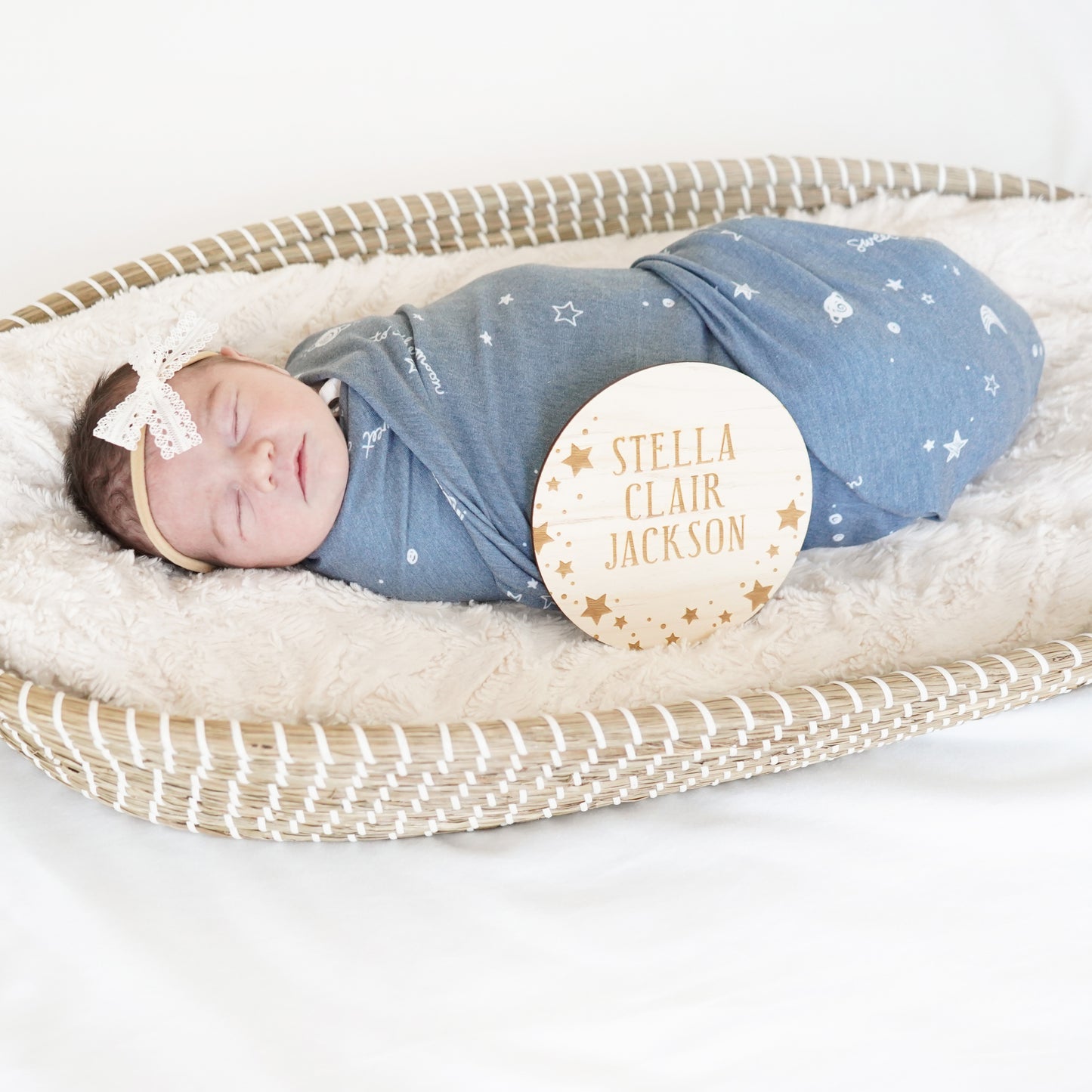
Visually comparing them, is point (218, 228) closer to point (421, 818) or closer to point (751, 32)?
point (751, 32)

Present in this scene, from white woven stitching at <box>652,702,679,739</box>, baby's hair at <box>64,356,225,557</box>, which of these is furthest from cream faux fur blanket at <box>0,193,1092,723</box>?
white woven stitching at <box>652,702,679,739</box>

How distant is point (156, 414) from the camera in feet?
4.19

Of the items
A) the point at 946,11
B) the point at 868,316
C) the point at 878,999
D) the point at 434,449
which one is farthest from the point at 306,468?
the point at 946,11

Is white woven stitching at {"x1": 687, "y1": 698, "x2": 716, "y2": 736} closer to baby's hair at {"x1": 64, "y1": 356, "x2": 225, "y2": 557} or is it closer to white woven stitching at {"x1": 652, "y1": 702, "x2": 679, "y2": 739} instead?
white woven stitching at {"x1": 652, "y1": 702, "x2": 679, "y2": 739}

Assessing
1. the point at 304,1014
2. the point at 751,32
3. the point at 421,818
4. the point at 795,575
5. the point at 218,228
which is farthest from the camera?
the point at 751,32

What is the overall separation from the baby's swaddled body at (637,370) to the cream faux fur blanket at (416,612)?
0.06m

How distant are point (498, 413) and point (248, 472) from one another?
0.29 m

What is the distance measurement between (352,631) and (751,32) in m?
1.69

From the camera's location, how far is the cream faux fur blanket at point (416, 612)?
1.19 m

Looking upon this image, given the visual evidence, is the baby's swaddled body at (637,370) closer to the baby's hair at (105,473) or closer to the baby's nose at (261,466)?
the baby's nose at (261,466)

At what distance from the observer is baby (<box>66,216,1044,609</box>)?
132 centimetres

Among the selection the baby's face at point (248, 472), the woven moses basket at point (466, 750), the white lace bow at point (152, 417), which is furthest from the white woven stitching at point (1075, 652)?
the white lace bow at point (152, 417)

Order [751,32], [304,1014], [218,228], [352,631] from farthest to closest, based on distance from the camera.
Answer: [751,32]
[218,228]
[352,631]
[304,1014]

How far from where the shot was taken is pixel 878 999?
109 centimetres
